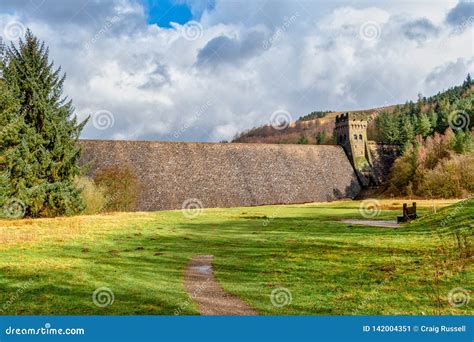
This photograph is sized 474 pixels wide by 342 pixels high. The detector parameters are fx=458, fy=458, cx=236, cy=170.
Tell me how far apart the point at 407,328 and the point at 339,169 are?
7530 centimetres

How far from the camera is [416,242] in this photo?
21.3m

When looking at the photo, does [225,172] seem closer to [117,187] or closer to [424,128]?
[117,187]

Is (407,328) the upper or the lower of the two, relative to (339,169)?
lower

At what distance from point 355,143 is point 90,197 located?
58.6 metres

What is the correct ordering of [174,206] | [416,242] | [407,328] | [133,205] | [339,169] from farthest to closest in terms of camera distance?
[339,169], [174,206], [133,205], [416,242], [407,328]

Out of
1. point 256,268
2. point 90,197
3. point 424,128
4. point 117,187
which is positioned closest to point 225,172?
point 117,187

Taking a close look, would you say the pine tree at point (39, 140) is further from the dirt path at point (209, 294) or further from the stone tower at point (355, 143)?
the stone tower at point (355, 143)

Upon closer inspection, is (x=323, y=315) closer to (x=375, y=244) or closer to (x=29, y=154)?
(x=375, y=244)

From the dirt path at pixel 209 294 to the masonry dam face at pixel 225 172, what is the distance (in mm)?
45441

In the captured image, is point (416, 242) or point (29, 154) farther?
point (29, 154)

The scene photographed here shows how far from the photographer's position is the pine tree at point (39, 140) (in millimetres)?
39750

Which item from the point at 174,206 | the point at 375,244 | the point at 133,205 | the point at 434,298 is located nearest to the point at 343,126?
the point at 174,206

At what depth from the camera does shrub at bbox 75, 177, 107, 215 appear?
149 ft

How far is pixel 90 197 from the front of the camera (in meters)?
46.2
